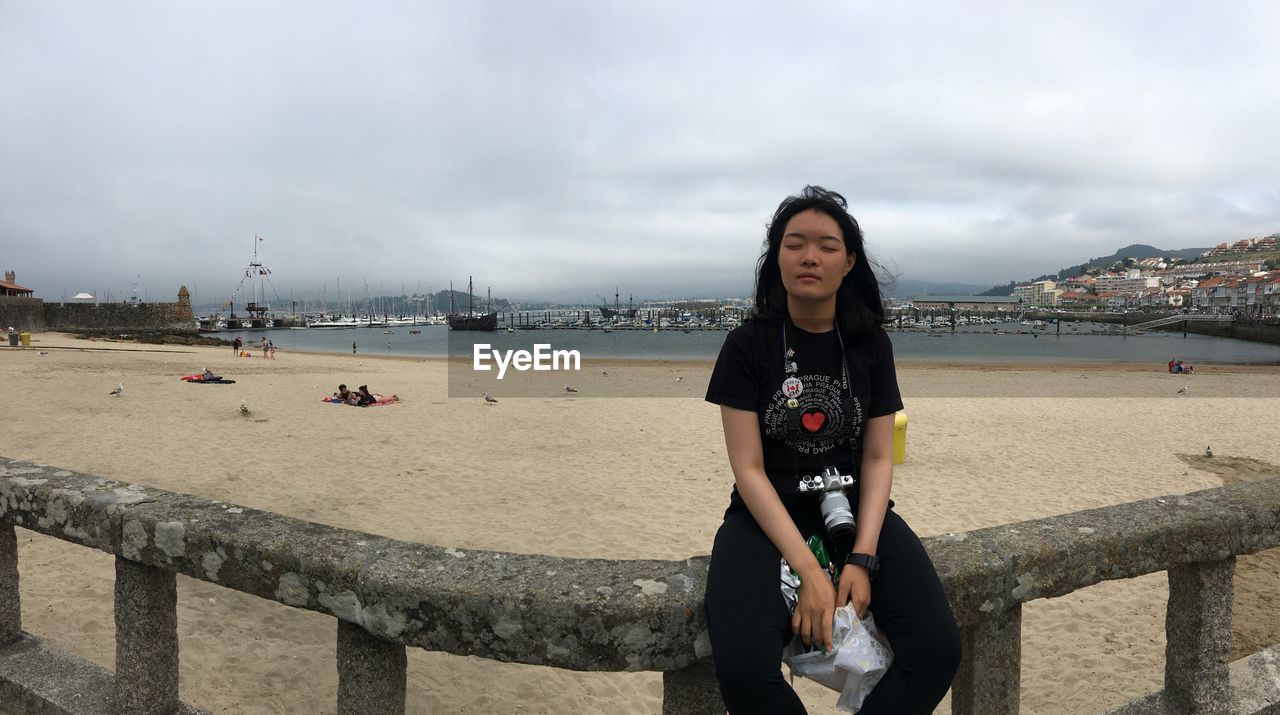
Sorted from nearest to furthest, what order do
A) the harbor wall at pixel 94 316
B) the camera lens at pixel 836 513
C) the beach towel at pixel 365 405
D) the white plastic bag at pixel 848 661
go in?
the white plastic bag at pixel 848 661, the camera lens at pixel 836 513, the beach towel at pixel 365 405, the harbor wall at pixel 94 316

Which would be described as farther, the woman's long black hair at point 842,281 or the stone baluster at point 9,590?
the stone baluster at point 9,590

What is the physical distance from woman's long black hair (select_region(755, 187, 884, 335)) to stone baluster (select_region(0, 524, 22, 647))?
265 centimetres

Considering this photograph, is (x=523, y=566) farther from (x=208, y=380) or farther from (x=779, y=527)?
(x=208, y=380)

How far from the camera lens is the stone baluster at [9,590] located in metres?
2.20

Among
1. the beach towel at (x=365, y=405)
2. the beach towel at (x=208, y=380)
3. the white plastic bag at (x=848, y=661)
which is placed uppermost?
the white plastic bag at (x=848, y=661)

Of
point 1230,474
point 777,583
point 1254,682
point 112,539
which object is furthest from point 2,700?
point 1230,474

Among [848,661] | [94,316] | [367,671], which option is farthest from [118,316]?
[848,661]

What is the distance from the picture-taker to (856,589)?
1.60m

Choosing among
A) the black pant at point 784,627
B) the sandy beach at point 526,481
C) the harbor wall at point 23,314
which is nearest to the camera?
the black pant at point 784,627

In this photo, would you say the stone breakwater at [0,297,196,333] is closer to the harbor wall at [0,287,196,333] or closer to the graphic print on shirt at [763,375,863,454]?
the harbor wall at [0,287,196,333]

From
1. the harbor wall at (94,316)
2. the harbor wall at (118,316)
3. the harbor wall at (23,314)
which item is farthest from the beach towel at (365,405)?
the harbor wall at (118,316)

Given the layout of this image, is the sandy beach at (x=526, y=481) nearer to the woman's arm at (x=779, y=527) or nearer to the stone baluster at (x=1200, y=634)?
the stone baluster at (x=1200, y=634)

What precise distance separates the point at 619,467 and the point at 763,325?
881 cm

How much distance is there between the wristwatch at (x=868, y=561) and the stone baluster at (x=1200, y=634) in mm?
1114
